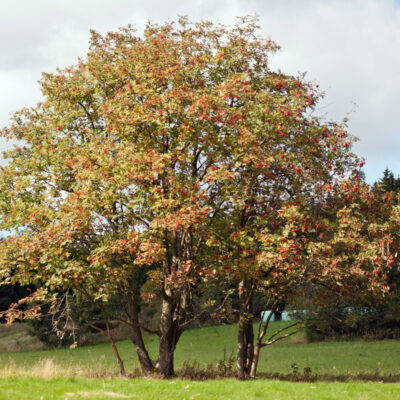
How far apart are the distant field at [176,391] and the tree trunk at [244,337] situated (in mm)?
2993

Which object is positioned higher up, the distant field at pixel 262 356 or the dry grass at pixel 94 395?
the dry grass at pixel 94 395

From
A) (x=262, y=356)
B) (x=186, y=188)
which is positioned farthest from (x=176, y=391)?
(x=262, y=356)

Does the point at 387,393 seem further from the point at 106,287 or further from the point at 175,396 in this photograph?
the point at 106,287

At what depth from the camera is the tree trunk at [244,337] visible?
16.7 m

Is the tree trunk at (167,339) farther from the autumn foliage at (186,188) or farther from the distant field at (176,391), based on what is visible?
the distant field at (176,391)

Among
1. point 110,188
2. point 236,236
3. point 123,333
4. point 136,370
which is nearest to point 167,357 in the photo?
point 136,370

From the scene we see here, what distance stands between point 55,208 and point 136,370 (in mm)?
6831

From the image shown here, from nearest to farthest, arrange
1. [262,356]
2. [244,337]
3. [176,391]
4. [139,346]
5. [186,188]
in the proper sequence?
[176,391] → [186,188] → [244,337] → [139,346] → [262,356]

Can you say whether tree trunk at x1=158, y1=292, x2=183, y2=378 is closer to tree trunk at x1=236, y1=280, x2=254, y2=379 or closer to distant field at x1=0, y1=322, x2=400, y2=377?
distant field at x1=0, y1=322, x2=400, y2=377

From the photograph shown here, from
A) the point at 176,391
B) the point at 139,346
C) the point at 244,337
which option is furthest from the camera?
the point at 139,346

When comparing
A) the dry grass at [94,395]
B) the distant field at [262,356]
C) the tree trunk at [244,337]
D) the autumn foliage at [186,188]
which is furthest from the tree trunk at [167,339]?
the dry grass at [94,395]

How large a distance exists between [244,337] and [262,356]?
50.5ft

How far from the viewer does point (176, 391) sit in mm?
11828

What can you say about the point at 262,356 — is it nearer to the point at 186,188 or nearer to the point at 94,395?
the point at 186,188
